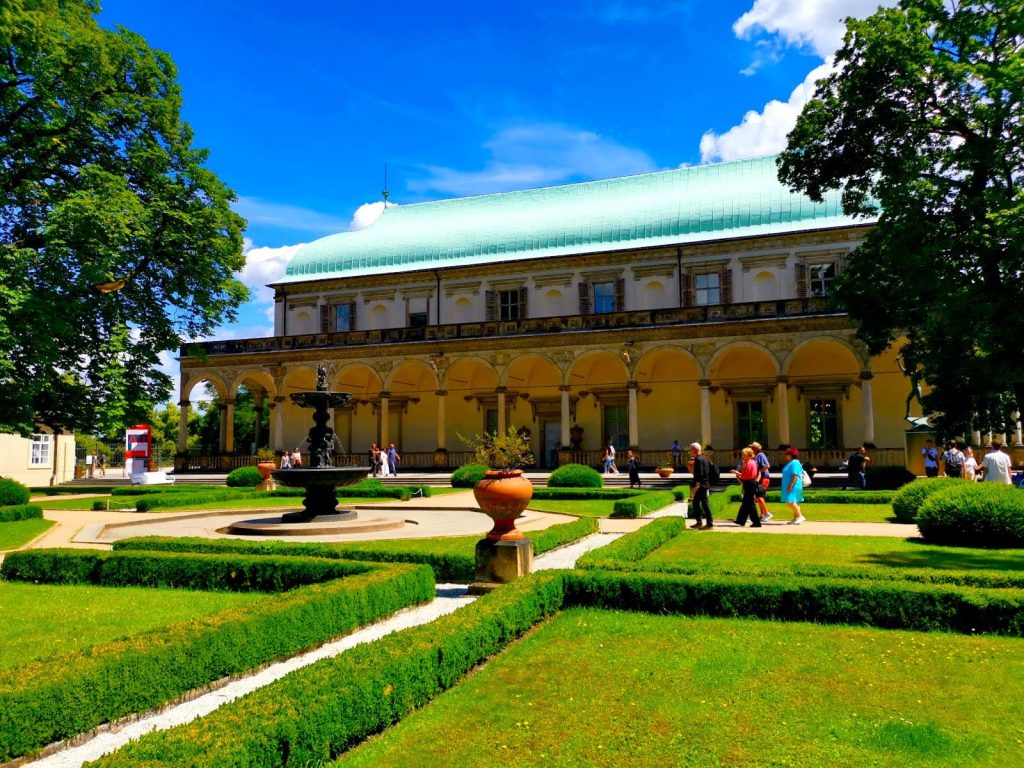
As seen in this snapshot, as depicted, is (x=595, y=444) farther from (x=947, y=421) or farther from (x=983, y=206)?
(x=983, y=206)

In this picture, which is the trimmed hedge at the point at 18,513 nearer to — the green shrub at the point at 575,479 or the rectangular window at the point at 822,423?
the green shrub at the point at 575,479

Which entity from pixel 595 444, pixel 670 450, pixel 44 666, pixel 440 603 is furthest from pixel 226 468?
pixel 44 666

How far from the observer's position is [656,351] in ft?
115

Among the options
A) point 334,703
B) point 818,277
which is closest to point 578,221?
point 818,277

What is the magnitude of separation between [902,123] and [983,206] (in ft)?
14.7

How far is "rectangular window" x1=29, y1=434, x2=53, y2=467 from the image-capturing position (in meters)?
41.0

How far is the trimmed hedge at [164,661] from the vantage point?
4820mm

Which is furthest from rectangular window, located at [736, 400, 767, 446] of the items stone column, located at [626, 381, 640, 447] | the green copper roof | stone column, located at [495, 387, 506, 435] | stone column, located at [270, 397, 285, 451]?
stone column, located at [270, 397, 285, 451]

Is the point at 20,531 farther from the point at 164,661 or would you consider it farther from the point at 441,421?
the point at 441,421

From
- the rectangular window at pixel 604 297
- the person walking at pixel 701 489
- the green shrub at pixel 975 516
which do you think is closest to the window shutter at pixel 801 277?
the rectangular window at pixel 604 297

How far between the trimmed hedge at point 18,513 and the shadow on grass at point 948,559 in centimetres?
1886

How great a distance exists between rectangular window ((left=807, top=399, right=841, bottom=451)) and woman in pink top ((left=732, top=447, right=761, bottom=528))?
2078cm

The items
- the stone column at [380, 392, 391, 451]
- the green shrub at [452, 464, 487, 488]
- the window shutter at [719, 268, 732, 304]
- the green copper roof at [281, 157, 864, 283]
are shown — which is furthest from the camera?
the stone column at [380, 392, 391, 451]

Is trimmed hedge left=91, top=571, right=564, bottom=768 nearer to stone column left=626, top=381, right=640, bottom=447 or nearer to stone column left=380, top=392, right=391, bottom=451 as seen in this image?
stone column left=626, top=381, right=640, bottom=447
